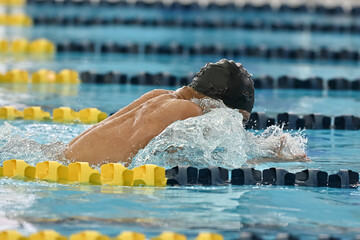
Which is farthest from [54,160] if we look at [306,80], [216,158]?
[306,80]

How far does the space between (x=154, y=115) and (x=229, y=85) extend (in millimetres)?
445

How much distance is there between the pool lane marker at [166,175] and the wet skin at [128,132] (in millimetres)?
155

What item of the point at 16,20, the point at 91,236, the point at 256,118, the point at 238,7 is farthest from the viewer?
the point at 238,7

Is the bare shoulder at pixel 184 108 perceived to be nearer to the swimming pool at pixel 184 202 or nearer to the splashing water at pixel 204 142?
the splashing water at pixel 204 142

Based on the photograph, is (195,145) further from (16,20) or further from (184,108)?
(16,20)

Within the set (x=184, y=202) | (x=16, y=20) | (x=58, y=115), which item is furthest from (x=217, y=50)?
(x=184, y=202)

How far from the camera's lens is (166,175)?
3.97 m

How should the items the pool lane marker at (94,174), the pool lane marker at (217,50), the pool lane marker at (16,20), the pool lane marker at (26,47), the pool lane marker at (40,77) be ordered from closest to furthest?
the pool lane marker at (94,174) < the pool lane marker at (40,77) < the pool lane marker at (217,50) < the pool lane marker at (26,47) < the pool lane marker at (16,20)

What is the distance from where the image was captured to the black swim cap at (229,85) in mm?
4215

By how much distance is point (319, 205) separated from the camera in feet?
11.9

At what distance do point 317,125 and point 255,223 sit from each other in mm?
2702

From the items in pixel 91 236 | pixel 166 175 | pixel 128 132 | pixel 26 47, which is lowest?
pixel 91 236

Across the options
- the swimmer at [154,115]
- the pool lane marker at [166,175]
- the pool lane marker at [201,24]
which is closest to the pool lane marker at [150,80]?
the swimmer at [154,115]

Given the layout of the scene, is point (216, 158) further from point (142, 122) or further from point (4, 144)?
point (4, 144)
